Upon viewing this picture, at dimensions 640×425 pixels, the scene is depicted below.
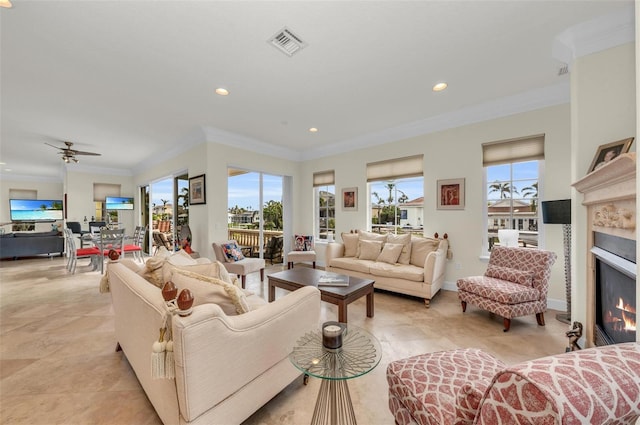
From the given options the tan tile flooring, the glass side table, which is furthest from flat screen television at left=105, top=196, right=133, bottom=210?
the glass side table

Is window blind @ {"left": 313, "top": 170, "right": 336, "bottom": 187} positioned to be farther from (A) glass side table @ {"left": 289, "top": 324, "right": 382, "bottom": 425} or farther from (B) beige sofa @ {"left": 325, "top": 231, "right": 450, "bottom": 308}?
(A) glass side table @ {"left": 289, "top": 324, "right": 382, "bottom": 425}

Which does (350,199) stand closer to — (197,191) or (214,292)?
(197,191)

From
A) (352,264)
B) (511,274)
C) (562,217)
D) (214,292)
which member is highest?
(562,217)

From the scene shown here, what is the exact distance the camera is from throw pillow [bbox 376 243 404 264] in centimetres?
388

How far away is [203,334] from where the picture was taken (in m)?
1.12

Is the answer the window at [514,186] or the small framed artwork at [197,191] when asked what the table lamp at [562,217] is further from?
the small framed artwork at [197,191]

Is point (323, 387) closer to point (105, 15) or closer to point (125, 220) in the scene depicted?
point (105, 15)

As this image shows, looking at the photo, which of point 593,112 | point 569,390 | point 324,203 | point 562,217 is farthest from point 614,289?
point 324,203

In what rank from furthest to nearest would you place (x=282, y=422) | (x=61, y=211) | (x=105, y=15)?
(x=61, y=211)
(x=105, y=15)
(x=282, y=422)

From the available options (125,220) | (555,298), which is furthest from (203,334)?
(125,220)

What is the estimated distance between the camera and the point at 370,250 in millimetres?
4176

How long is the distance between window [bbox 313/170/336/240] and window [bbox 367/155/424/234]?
38.0 inches

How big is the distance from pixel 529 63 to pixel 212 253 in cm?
509

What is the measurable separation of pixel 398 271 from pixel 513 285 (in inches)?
50.6
